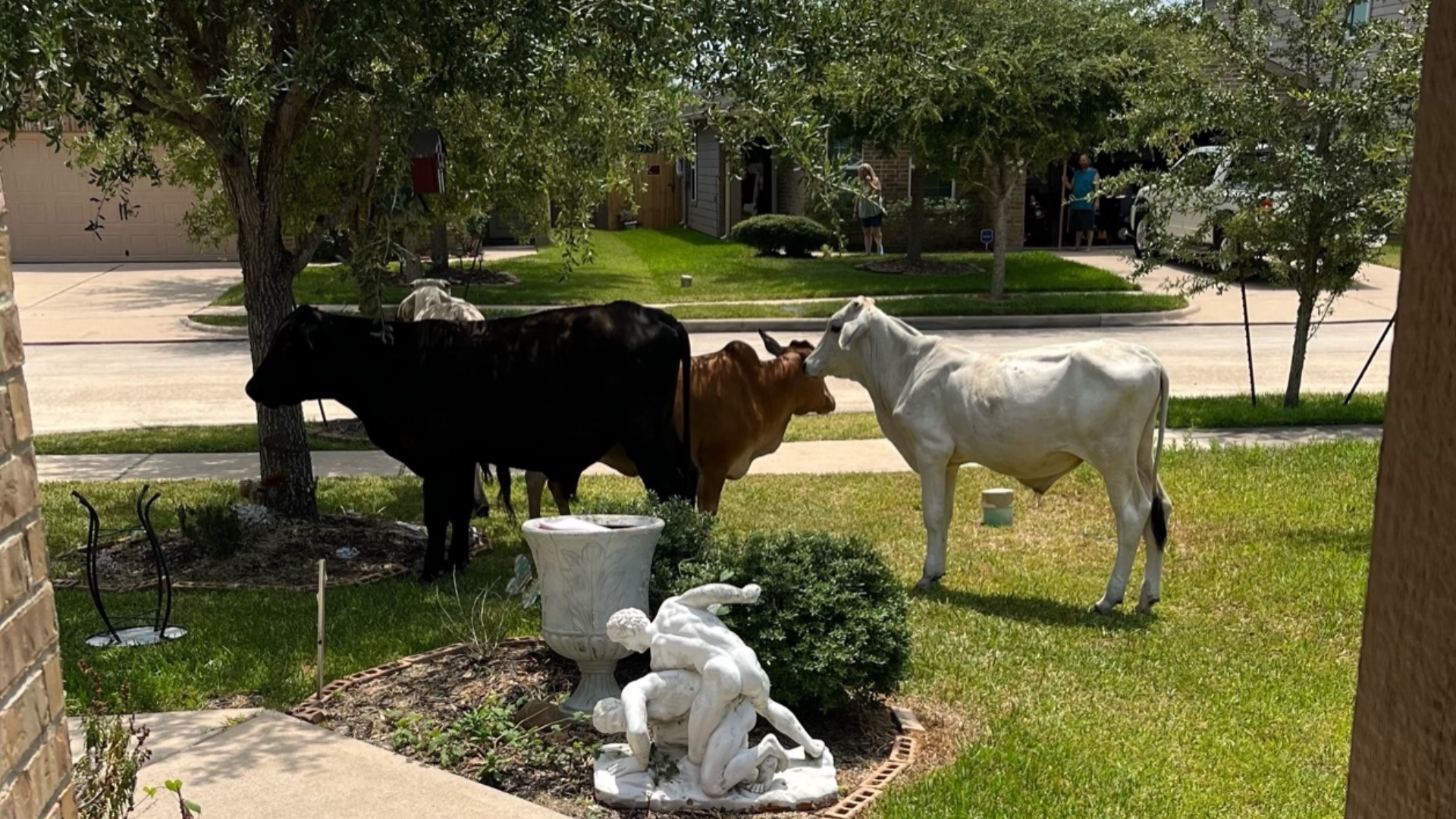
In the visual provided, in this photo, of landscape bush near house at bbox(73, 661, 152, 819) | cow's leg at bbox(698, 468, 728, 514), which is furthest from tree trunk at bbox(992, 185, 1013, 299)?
landscape bush near house at bbox(73, 661, 152, 819)

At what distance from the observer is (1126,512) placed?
285 inches

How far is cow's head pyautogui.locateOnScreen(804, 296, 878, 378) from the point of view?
26.1 feet

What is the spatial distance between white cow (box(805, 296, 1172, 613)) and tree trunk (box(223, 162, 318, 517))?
3.83 m

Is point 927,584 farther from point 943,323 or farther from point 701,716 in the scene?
point 943,323

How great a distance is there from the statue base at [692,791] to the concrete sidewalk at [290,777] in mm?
266

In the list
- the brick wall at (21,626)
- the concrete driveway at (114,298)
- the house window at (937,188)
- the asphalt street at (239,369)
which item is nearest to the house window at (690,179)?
the house window at (937,188)

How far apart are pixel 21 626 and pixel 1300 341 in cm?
1287

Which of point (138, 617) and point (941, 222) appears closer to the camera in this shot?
point (138, 617)

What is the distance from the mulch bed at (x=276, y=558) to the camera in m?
8.14

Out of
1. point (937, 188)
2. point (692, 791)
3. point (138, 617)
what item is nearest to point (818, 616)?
point (692, 791)

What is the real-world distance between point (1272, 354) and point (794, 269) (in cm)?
1086

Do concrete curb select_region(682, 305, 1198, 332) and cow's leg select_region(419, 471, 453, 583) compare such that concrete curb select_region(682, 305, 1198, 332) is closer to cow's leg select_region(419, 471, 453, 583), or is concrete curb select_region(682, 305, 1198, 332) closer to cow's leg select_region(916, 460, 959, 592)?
cow's leg select_region(419, 471, 453, 583)

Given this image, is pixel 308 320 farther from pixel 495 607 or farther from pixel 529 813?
pixel 529 813

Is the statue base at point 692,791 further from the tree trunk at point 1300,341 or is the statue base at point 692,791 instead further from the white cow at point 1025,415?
the tree trunk at point 1300,341
